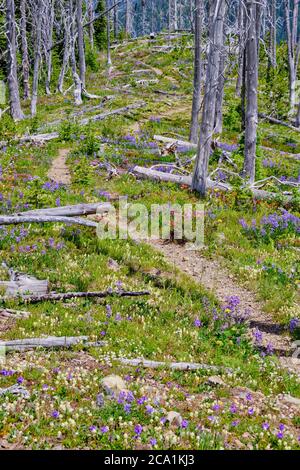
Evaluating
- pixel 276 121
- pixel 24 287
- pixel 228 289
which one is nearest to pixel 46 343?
pixel 24 287

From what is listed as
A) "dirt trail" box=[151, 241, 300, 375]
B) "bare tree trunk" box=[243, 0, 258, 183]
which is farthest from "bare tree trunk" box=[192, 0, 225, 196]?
"dirt trail" box=[151, 241, 300, 375]

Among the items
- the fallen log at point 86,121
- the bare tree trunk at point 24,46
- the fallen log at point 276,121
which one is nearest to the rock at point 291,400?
the fallen log at point 86,121

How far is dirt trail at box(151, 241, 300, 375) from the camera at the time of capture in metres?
7.43

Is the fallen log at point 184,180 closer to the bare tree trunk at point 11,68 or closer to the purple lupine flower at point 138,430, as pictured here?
the purple lupine flower at point 138,430

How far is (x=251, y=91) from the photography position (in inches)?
590

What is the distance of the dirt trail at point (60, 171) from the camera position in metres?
15.8

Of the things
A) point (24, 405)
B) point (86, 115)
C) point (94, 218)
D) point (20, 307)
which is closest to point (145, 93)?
point (86, 115)

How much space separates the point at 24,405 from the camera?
5328 millimetres

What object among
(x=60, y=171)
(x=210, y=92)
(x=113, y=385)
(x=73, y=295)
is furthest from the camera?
(x=60, y=171)

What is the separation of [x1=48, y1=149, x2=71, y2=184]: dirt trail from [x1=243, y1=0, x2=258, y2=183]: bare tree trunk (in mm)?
6401

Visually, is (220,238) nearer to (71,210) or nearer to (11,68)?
(71,210)

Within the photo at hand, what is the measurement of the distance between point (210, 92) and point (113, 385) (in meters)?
10.5

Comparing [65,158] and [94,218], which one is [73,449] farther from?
[65,158]
